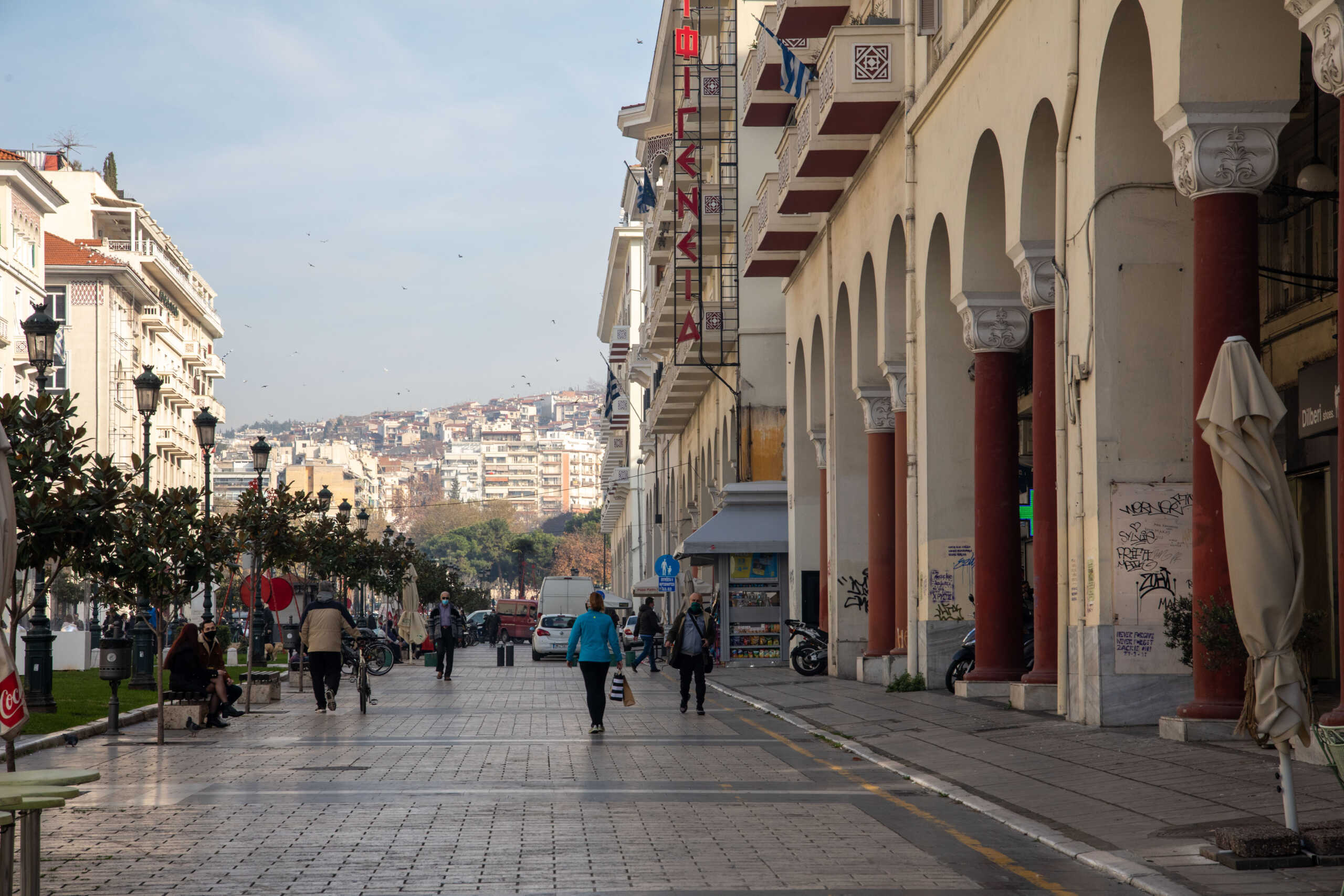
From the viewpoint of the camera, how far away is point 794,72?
3075 cm

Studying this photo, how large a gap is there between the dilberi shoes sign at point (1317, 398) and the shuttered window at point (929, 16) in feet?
24.3

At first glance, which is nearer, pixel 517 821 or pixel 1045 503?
pixel 517 821

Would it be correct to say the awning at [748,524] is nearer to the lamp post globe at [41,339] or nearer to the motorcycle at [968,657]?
the motorcycle at [968,657]

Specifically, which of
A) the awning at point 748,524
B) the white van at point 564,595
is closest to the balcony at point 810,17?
the awning at point 748,524

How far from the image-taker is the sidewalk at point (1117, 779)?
8.94 meters

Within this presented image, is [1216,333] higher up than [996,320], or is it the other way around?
[996,320]

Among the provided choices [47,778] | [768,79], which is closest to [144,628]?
[768,79]

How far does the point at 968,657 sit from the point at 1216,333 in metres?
9.45

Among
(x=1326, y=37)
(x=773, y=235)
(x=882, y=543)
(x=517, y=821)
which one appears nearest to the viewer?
(x=517, y=821)

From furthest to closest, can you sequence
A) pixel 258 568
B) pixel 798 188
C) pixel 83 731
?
pixel 798 188 → pixel 258 568 → pixel 83 731

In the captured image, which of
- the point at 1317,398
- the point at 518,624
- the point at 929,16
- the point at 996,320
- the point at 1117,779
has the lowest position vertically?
the point at 518,624

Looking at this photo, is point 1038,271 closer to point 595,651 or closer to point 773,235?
point 595,651

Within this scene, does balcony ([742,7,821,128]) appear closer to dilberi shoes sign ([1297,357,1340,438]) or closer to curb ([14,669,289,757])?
dilberi shoes sign ([1297,357,1340,438])

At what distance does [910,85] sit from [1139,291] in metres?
9.25
